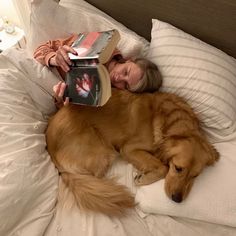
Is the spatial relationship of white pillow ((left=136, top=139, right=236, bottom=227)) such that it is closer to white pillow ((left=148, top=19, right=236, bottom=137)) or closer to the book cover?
white pillow ((left=148, top=19, right=236, bottom=137))

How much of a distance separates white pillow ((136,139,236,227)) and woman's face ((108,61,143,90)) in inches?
20.0

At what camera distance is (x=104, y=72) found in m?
1.24

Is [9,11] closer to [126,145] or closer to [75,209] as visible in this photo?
[126,145]

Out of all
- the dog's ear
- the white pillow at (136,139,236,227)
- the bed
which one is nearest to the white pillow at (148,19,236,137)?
the bed

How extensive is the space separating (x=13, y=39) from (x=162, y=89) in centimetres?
149

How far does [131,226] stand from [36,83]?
2.78 ft

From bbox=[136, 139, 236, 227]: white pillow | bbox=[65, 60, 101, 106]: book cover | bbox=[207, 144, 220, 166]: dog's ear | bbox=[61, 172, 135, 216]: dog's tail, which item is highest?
bbox=[65, 60, 101, 106]: book cover

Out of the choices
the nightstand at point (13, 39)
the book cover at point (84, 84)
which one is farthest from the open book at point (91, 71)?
the nightstand at point (13, 39)

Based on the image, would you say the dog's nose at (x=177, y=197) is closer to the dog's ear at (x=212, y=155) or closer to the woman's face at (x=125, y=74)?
the dog's ear at (x=212, y=155)

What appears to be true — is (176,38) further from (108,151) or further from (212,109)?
(108,151)

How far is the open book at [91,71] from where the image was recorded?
123 centimetres

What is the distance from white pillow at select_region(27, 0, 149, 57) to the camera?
178 centimetres

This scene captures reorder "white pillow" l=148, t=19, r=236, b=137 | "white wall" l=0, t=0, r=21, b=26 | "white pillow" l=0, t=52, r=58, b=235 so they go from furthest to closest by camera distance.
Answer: "white wall" l=0, t=0, r=21, b=26 < "white pillow" l=148, t=19, r=236, b=137 < "white pillow" l=0, t=52, r=58, b=235

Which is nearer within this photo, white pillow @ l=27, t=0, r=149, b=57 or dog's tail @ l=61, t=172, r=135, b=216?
dog's tail @ l=61, t=172, r=135, b=216
